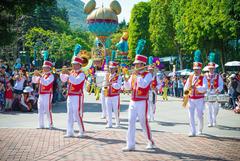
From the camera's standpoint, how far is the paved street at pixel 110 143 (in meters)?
9.20

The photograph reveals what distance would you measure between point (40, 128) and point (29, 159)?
4651 mm

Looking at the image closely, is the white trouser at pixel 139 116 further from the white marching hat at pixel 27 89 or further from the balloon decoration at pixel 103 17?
the balloon decoration at pixel 103 17

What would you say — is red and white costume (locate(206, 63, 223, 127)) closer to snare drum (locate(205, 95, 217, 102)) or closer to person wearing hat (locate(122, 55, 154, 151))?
snare drum (locate(205, 95, 217, 102))

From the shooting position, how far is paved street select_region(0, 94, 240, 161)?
30.2 ft

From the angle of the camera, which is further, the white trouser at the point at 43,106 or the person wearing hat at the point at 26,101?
the person wearing hat at the point at 26,101

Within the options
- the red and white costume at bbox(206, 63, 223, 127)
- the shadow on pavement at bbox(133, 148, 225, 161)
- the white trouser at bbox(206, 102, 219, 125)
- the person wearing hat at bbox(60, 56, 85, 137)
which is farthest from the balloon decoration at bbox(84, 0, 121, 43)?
the shadow on pavement at bbox(133, 148, 225, 161)

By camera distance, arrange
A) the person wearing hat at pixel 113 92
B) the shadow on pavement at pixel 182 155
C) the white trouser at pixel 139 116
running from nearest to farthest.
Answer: the shadow on pavement at pixel 182 155 < the white trouser at pixel 139 116 < the person wearing hat at pixel 113 92

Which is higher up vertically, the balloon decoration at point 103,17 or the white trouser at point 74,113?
the balloon decoration at point 103,17

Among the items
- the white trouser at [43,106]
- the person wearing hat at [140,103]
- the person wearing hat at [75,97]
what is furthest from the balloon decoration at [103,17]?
the person wearing hat at [140,103]

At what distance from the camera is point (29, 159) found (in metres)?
8.77

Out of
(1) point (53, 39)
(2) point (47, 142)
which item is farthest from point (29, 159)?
(1) point (53, 39)

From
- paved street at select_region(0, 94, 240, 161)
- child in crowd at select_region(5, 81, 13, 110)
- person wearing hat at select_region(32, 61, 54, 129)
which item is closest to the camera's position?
paved street at select_region(0, 94, 240, 161)

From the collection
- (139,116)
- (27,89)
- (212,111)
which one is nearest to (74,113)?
(139,116)

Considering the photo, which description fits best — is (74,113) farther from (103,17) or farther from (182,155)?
(103,17)
